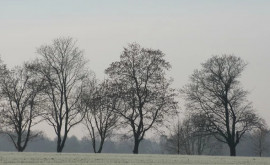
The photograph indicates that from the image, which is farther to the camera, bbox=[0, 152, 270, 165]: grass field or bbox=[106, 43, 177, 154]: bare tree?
bbox=[106, 43, 177, 154]: bare tree

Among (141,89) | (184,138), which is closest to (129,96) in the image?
(141,89)

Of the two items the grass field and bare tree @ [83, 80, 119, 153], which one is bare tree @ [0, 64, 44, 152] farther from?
the grass field

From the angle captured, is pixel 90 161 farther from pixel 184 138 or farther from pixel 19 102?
pixel 184 138

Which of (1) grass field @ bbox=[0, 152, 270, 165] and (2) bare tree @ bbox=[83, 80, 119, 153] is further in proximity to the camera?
(2) bare tree @ bbox=[83, 80, 119, 153]

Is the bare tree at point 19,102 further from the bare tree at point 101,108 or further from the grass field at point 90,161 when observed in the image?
the grass field at point 90,161

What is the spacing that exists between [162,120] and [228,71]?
12.1 metres

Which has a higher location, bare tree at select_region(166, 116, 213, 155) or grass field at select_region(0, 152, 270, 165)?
bare tree at select_region(166, 116, 213, 155)

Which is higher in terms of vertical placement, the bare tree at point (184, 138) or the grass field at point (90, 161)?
the bare tree at point (184, 138)

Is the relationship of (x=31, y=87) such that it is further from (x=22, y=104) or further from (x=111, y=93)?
(x=111, y=93)

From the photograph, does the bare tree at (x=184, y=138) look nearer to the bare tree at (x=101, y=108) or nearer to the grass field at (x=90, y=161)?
the bare tree at (x=101, y=108)

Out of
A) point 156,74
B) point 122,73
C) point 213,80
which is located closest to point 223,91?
point 213,80

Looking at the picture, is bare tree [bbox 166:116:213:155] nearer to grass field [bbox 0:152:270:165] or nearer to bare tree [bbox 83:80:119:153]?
bare tree [bbox 83:80:119:153]

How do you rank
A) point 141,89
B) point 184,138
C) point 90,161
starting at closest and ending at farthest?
point 90,161 < point 141,89 < point 184,138

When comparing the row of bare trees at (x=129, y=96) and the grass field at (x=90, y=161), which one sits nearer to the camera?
the grass field at (x=90, y=161)
